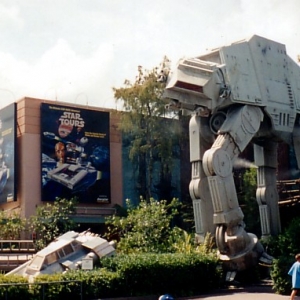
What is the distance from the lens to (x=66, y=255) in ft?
75.4

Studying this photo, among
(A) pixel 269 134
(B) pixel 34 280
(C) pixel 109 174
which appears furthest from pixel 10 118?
(B) pixel 34 280

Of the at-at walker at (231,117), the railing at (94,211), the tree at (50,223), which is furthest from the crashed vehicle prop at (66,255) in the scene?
the railing at (94,211)

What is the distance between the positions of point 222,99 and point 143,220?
8268 millimetres

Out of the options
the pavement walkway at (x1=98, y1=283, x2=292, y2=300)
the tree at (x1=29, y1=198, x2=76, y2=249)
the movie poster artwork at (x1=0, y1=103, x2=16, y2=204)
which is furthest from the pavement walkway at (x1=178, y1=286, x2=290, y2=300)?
the movie poster artwork at (x1=0, y1=103, x2=16, y2=204)

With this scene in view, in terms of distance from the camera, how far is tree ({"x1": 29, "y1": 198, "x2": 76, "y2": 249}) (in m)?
39.3

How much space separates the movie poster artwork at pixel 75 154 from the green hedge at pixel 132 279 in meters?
25.7

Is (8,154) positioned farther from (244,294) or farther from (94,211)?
(244,294)

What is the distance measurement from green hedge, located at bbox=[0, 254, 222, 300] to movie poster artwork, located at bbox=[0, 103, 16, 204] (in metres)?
26.7

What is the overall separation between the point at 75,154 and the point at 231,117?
25834mm

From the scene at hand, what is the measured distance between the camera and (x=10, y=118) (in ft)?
156

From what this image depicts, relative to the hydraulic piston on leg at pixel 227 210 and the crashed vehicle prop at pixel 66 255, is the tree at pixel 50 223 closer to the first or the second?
the crashed vehicle prop at pixel 66 255

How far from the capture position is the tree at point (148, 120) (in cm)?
4412

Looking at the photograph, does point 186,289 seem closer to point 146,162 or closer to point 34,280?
point 34,280

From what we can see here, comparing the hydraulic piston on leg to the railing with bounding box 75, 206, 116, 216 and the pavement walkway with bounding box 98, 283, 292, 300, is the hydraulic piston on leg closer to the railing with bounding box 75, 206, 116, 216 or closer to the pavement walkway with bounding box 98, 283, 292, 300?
the pavement walkway with bounding box 98, 283, 292, 300
